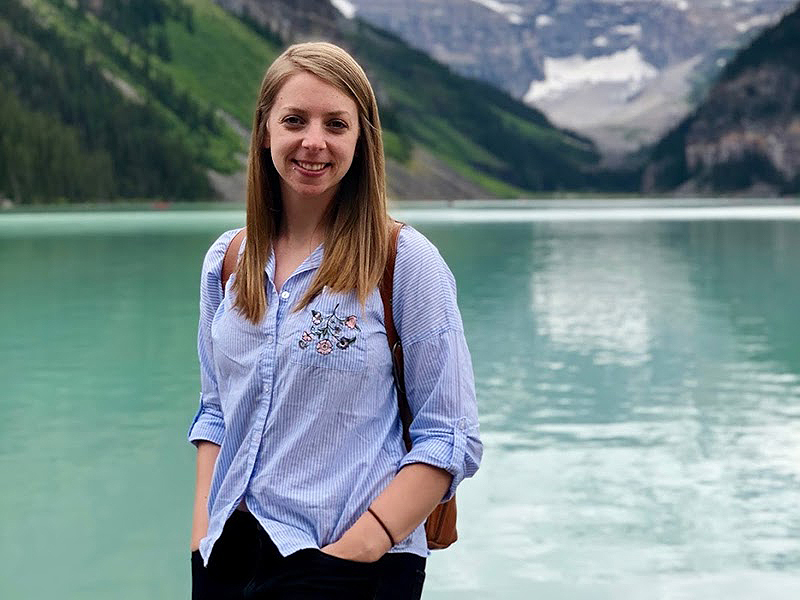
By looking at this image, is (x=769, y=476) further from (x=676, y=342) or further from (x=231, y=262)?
(x=676, y=342)

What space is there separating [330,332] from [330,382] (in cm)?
12

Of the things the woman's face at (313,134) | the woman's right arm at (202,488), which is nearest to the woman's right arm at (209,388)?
the woman's right arm at (202,488)

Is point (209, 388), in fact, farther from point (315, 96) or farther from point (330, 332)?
point (315, 96)

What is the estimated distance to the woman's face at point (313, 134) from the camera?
2668 mm

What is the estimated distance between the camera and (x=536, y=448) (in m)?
9.55

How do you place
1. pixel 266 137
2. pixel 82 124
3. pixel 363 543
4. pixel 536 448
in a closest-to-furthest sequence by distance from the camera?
pixel 363 543
pixel 266 137
pixel 536 448
pixel 82 124

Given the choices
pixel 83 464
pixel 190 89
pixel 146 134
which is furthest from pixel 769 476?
pixel 190 89

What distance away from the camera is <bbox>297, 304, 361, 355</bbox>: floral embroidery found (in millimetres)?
2561

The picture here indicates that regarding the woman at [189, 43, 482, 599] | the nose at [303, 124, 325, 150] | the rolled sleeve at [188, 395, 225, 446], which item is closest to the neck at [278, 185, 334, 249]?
the woman at [189, 43, 482, 599]

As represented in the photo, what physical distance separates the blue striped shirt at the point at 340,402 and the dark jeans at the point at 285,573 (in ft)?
0.13

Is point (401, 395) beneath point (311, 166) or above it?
beneath

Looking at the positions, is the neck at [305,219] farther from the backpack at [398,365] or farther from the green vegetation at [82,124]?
the green vegetation at [82,124]

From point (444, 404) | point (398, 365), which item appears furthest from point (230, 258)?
point (444, 404)

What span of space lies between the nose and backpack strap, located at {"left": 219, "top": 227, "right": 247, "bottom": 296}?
1.20ft
